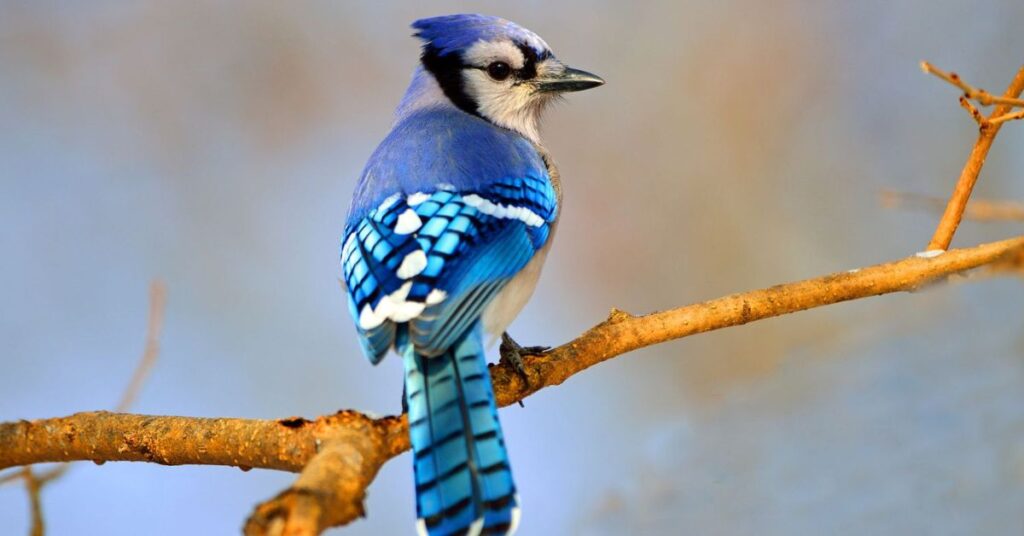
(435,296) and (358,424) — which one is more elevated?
(435,296)

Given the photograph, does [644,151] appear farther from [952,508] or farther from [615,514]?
[952,508]

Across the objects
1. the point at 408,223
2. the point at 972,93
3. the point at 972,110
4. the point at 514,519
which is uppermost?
the point at 408,223

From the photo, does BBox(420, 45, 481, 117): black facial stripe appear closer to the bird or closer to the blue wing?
the bird

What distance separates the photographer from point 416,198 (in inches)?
93.6

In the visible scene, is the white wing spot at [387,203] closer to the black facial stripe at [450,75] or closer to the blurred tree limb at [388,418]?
the blurred tree limb at [388,418]

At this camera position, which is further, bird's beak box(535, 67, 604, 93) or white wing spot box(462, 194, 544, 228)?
bird's beak box(535, 67, 604, 93)

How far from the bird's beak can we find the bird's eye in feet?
0.27

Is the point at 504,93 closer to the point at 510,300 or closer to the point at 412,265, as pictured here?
the point at 510,300

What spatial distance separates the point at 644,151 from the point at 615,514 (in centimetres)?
181

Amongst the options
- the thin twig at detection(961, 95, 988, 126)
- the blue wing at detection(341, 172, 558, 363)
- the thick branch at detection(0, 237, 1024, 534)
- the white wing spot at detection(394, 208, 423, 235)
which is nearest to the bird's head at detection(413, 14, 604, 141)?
the blue wing at detection(341, 172, 558, 363)

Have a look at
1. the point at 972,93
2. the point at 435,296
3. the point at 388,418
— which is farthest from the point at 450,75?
the point at 972,93

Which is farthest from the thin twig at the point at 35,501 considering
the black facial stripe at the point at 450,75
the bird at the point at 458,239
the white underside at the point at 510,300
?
the black facial stripe at the point at 450,75

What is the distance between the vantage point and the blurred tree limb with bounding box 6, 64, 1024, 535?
183 centimetres

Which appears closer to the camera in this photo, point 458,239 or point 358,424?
point 358,424
